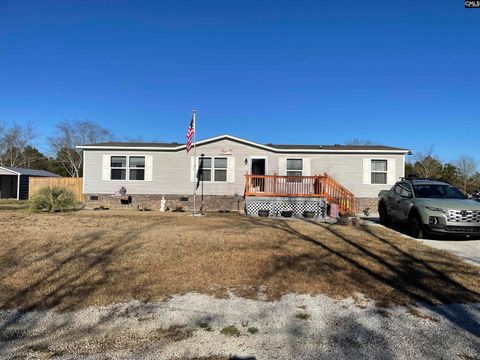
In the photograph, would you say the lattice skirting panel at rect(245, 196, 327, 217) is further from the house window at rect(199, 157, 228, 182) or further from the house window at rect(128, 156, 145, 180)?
the house window at rect(128, 156, 145, 180)

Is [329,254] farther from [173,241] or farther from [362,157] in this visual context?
[362,157]

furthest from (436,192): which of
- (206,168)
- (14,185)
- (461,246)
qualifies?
(14,185)

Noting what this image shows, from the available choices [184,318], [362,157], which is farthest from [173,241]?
[362,157]

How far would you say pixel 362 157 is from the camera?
760 inches

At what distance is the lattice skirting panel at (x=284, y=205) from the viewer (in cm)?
1553

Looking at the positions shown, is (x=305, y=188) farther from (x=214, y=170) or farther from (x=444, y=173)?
(x=444, y=173)

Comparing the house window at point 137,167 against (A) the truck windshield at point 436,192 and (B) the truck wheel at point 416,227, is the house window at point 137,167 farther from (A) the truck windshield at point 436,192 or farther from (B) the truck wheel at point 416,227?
(B) the truck wheel at point 416,227

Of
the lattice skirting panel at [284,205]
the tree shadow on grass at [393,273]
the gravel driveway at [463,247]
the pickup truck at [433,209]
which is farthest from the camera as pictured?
the lattice skirting panel at [284,205]

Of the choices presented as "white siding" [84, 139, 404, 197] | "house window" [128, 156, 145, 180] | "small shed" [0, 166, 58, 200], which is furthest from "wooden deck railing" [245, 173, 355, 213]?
"small shed" [0, 166, 58, 200]

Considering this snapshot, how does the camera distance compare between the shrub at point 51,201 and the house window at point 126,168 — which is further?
the house window at point 126,168

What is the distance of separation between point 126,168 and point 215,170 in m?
4.53

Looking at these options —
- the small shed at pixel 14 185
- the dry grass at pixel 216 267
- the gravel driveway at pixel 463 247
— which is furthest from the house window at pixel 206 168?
the small shed at pixel 14 185

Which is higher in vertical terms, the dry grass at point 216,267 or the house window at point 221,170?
the house window at point 221,170

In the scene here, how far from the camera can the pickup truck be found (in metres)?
9.24
